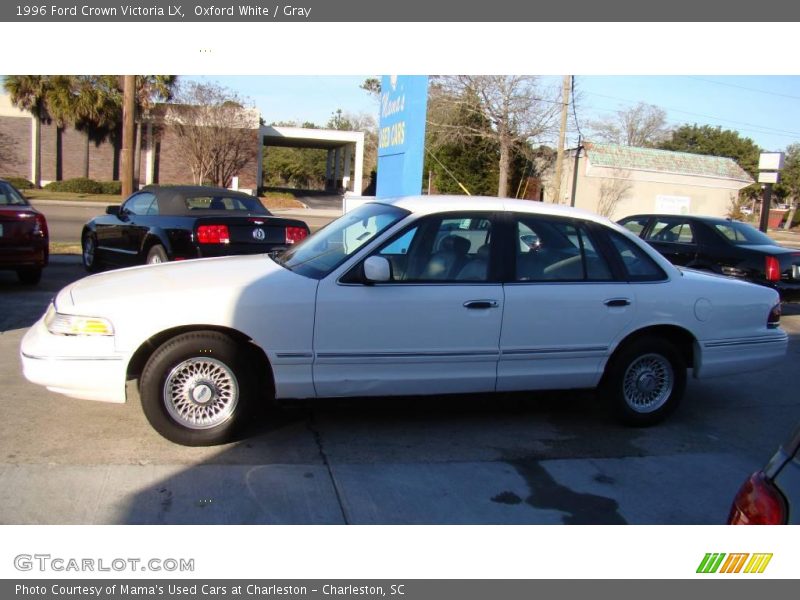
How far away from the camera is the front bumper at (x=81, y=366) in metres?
4.35

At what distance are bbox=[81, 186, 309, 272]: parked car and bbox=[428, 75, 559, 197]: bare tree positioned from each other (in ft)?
83.7

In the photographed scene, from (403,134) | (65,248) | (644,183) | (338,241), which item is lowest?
(65,248)

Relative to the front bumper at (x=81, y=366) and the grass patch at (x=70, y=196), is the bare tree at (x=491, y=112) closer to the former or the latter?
the grass patch at (x=70, y=196)

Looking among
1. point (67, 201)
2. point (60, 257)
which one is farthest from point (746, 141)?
point (60, 257)

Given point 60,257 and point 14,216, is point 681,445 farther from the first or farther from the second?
point 60,257

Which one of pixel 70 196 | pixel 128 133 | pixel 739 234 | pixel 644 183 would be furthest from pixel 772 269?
pixel 70 196

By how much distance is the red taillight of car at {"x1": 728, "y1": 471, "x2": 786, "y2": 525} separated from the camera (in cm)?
217

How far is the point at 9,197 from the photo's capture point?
9828mm

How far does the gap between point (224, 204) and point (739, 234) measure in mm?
7706

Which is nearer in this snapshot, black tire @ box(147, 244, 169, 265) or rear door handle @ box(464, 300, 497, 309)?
rear door handle @ box(464, 300, 497, 309)

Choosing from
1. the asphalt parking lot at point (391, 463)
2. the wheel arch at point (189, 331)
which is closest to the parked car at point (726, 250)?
the asphalt parking lot at point (391, 463)

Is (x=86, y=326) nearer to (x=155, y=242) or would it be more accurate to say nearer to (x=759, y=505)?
(x=759, y=505)

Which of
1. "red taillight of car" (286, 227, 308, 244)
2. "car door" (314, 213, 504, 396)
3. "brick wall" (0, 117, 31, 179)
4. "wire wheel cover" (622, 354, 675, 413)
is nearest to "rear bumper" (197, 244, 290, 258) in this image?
"red taillight of car" (286, 227, 308, 244)

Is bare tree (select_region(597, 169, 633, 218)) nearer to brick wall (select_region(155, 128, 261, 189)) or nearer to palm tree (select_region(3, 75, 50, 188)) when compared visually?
brick wall (select_region(155, 128, 261, 189))
